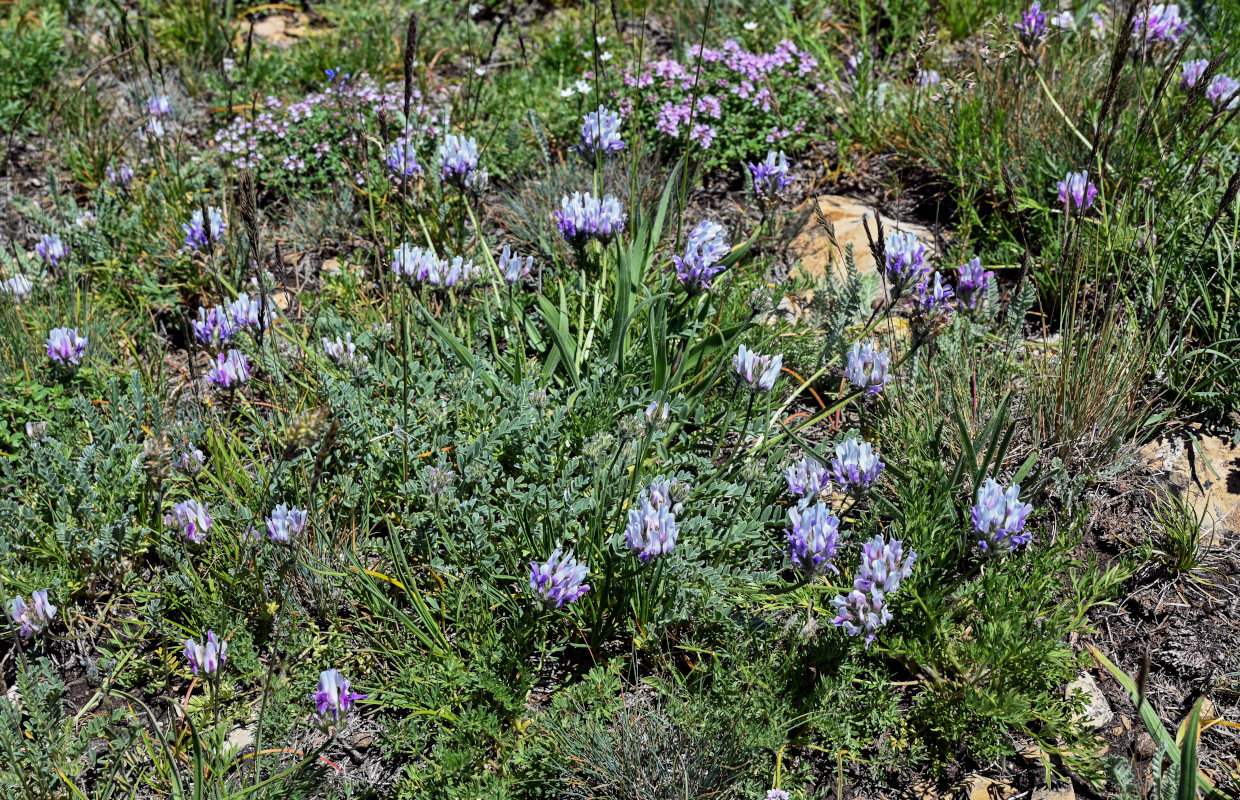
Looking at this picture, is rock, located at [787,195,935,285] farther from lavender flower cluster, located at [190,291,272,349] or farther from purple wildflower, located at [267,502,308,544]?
purple wildflower, located at [267,502,308,544]

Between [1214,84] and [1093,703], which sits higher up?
[1214,84]

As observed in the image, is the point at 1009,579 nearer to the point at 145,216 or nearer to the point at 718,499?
the point at 718,499

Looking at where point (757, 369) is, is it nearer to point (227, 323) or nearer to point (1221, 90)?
point (227, 323)

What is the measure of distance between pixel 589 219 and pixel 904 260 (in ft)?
3.19

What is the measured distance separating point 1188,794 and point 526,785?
144 centimetres

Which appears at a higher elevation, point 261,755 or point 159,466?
point 159,466

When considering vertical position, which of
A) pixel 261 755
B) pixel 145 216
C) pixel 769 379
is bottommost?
pixel 261 755

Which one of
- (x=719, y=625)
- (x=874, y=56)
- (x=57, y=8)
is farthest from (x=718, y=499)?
(x=57, y=8)

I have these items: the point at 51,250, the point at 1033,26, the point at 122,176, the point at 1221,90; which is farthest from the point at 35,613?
the point at 1221,90

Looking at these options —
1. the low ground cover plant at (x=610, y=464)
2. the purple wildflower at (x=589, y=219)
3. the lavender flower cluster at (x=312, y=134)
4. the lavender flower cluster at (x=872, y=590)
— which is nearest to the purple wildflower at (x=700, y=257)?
the low ground cover plant at (x=610, y=464)

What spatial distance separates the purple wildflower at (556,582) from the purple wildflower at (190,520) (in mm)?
1016

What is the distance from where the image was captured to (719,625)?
246 centimetres

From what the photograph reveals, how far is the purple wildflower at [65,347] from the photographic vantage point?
3025mm

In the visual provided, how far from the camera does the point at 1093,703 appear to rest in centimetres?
238
